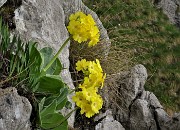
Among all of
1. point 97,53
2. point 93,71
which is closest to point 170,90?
point 97,53

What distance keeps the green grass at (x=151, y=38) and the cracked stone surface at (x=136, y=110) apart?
72.2 inches

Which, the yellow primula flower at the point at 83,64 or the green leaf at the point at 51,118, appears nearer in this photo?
the yellow primula flower at the point at 83,64

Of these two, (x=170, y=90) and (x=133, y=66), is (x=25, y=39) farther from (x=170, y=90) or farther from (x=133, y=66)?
(x=170, y=90)

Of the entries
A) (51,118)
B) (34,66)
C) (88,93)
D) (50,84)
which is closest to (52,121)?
(51,118)

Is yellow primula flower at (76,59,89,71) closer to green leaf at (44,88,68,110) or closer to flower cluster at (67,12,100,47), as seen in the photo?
flower cluster at (67,12,100,47)

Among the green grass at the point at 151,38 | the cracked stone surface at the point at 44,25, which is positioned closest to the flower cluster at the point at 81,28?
the cracked stone surface at the point at 44,25

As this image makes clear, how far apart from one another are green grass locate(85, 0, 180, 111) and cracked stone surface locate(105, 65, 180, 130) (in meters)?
1.83

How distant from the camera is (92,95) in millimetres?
3504

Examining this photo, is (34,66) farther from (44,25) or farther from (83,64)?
(44,25)

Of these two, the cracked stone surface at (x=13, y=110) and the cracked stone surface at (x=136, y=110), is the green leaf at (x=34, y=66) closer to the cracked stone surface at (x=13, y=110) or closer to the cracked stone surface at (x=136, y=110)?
the cracked stone surface at (x=13, y=110)

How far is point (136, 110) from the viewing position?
23.8ft

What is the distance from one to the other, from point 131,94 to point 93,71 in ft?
12.9

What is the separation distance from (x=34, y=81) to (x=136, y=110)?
12.0ft

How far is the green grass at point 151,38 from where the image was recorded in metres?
9.78
